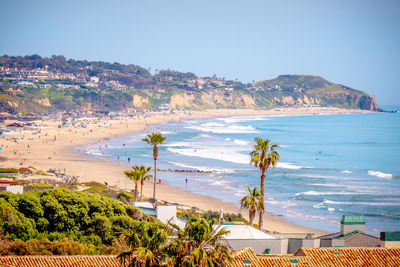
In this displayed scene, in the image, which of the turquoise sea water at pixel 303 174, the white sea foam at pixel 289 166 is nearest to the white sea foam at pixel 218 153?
the turquoise sea water at pixel 303 174

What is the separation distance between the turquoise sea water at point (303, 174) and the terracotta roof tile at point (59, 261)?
24833mm

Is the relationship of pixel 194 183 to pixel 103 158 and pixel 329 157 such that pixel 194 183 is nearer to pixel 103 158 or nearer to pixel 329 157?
pixel 103 158

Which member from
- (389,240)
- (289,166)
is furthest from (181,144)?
(389,240)

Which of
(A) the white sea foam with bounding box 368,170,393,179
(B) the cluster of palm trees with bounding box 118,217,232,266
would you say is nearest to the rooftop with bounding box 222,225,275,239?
(B) the cluster of palm trees with bounding box 118,217,232,266

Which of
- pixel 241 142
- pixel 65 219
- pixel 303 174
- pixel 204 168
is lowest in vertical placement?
pixel 204 168

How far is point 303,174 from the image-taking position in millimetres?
62156

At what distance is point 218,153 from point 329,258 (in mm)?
66799

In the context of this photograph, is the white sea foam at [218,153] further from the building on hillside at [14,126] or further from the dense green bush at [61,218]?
the dense green bush at [61,218]

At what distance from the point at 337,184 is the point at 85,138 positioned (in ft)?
197

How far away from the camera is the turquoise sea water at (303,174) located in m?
42.8

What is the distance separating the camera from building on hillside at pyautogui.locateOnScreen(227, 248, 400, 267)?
50.3 ft

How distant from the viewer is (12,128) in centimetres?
10981

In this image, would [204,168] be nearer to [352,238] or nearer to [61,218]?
[61,218]

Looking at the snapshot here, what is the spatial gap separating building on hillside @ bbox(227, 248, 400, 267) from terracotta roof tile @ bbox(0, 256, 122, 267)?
3849 mm
